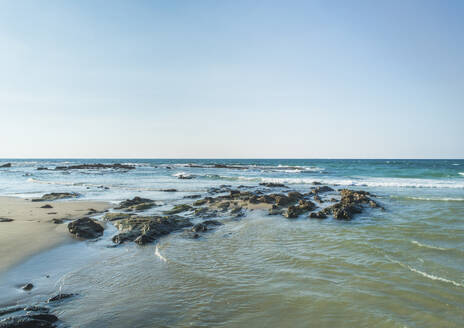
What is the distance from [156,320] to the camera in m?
4.20

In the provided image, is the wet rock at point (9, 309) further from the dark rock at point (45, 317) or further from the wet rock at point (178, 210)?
the wet rock at point (178, 210)

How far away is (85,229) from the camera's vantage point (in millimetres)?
8945

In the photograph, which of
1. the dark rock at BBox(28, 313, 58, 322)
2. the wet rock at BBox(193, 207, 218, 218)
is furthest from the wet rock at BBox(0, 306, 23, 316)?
the wet rock at BBox(193, 207, 218, 218)

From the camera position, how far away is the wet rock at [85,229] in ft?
28.6

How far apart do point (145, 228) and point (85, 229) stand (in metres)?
1.88

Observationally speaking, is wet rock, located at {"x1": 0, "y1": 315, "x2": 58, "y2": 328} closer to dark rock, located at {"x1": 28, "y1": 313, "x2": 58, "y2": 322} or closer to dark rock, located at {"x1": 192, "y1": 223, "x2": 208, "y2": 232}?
dark rock, located at {"x1": 28, "y1": 313, "x2": 58, "y2": 322}

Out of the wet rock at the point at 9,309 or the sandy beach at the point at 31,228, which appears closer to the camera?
the wet rock at the point at 9,309

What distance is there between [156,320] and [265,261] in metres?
3.11

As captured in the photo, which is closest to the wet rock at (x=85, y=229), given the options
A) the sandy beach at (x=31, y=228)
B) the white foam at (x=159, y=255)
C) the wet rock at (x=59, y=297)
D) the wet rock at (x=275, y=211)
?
the sandy beach at (x=31, y=228)

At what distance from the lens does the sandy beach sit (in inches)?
283

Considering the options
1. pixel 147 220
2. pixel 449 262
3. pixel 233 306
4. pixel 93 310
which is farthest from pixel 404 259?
pixel 147 220

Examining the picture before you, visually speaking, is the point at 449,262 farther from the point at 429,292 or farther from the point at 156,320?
the point at 156,320

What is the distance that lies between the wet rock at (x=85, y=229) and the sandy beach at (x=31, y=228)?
0.73ft

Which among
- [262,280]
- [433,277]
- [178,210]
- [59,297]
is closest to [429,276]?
[433,277]
